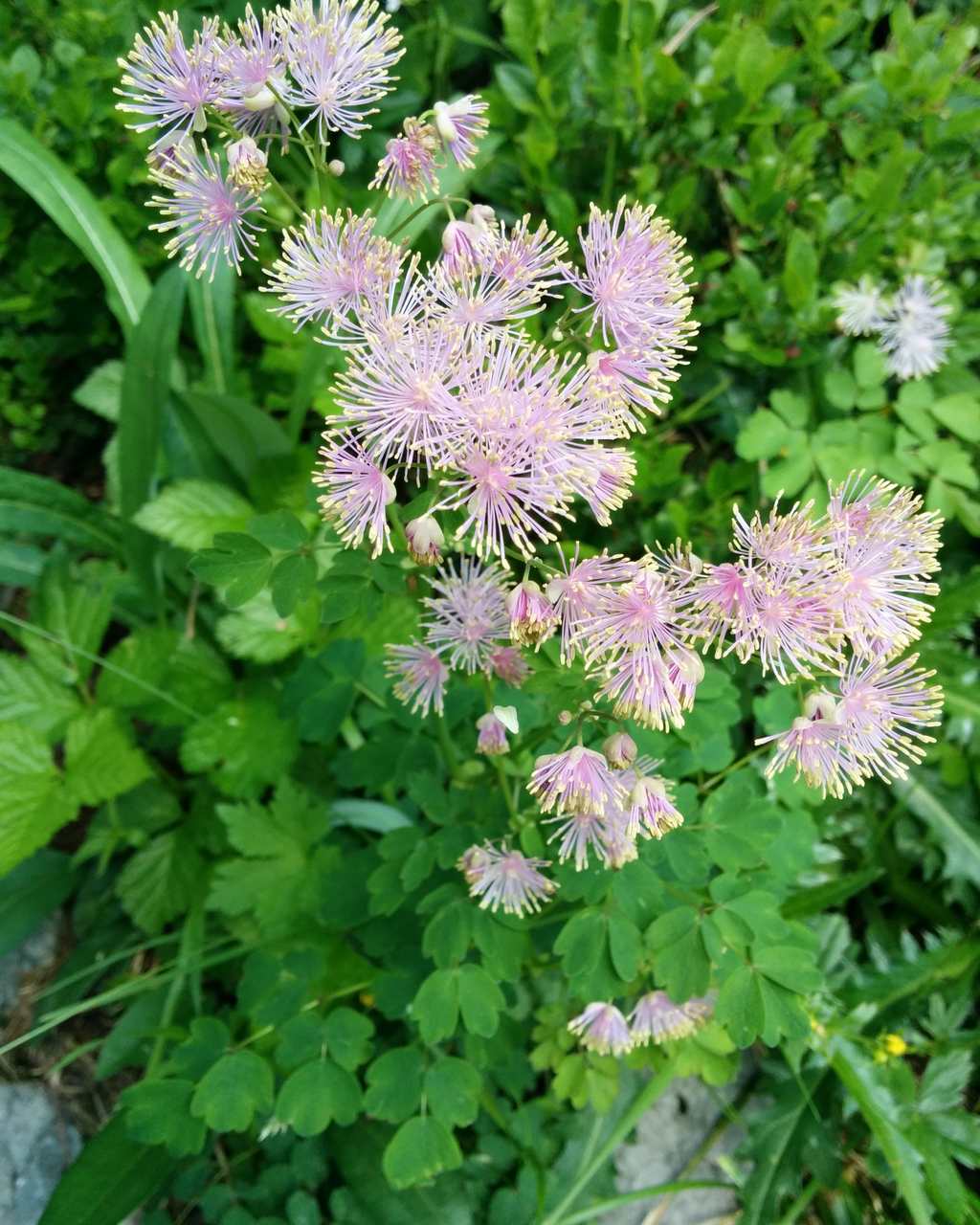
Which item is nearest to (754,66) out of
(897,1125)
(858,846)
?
(858,846)

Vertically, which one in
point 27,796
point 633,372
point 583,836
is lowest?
point 27,796

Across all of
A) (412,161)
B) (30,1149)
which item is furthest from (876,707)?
(30,1149)

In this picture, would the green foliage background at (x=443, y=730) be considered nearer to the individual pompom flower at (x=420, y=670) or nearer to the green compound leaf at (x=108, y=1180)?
the green compound leaf at (x=108, y=1180)

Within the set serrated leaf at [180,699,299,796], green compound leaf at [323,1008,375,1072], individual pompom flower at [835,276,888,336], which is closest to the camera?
green compound leaf at [323,1008,375,1072]

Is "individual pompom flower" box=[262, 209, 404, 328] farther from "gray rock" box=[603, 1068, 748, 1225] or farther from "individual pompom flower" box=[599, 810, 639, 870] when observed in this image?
"gray rock" box=[603, 1068, 748, 1225]

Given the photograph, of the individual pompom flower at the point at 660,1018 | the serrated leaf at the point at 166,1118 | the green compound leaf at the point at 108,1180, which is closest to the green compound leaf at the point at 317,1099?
the serrated leaf at the point at 166,1118

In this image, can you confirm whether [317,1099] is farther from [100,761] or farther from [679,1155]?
[679,1155]

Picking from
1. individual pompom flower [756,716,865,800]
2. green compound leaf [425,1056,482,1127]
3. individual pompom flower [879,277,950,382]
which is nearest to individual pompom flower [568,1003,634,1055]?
green compound leaf [425,1056,482,1127]

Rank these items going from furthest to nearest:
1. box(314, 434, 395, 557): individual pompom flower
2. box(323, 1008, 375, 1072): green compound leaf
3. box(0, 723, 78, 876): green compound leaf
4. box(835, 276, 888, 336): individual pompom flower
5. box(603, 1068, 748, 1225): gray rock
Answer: box(835, 276, 888, 336): individual pompom flower, box(603, 1068, 748, 1225): gray rock, box(0, 723, 78, 876): green compound leaf, box(323, 1008, 375, 1072): green compound leaf, box(314, 434, 395, 557): individual pompom flower
